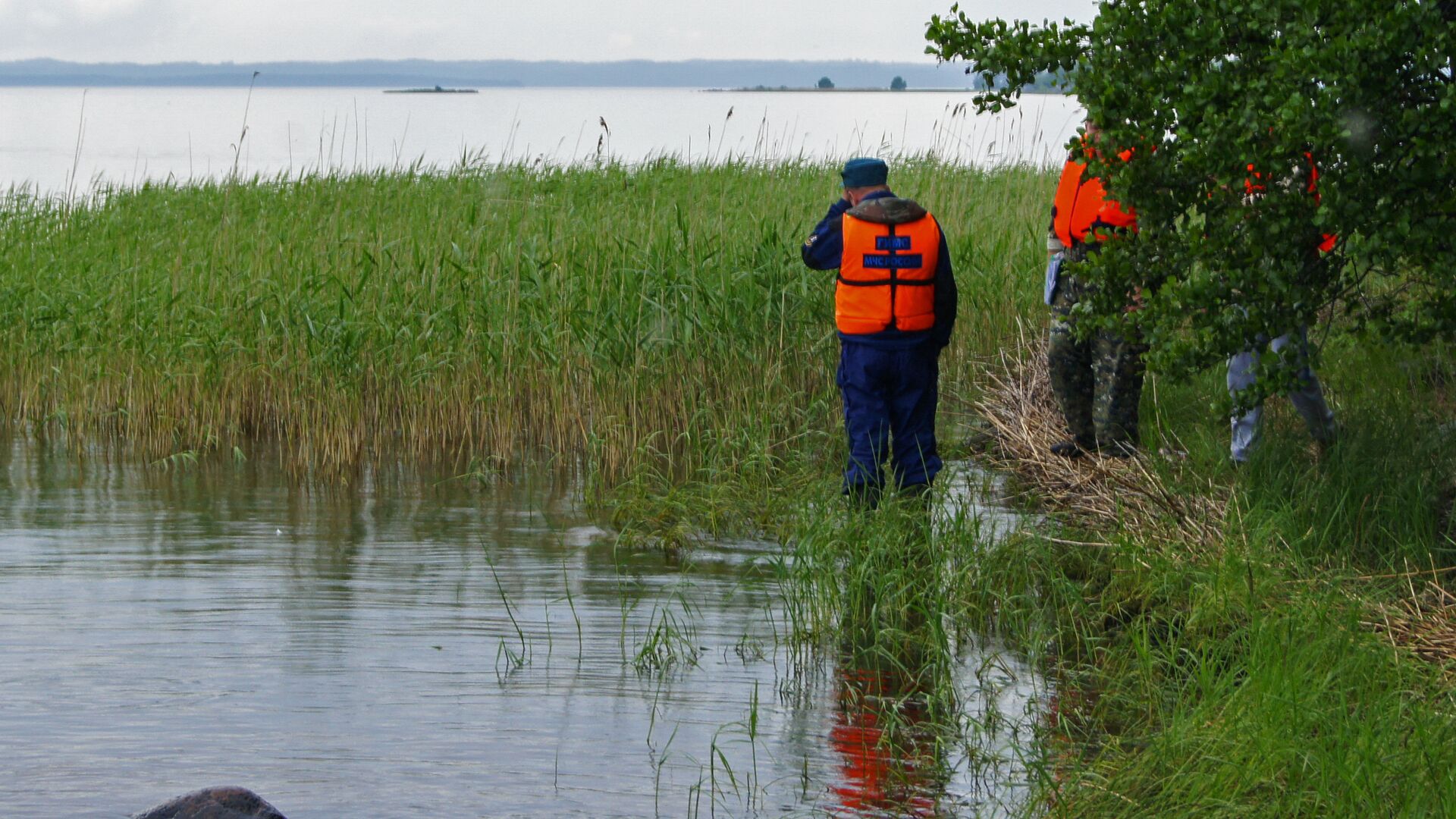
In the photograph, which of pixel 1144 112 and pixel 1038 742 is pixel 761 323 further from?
pixel 1038 742

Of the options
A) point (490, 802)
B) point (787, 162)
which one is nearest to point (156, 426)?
point (490, 802)

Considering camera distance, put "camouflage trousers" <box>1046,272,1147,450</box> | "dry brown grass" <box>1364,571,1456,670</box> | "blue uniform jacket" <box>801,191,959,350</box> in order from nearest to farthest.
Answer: "dry brown grass" <box>1364,571,1456,670</box>
"blue uniform jacket" <box>801,191,959,350</box>
"camouflage trousers" <box>1046,272,1147,450</box>

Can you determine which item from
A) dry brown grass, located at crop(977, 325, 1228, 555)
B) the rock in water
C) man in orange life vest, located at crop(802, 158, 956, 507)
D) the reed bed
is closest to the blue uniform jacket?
man in orange life vest, located at crop(802, 158, 956, 507)

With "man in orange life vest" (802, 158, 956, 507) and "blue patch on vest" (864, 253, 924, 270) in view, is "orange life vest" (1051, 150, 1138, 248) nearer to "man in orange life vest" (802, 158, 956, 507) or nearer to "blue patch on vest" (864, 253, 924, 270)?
"man in orange life vest" (802, 158, 956, 507)

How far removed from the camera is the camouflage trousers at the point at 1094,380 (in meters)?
7.18

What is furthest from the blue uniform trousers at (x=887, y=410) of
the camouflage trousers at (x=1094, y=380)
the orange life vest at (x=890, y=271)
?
the camouflage trousers at (x=1094, y=380)

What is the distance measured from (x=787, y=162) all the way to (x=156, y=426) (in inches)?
359

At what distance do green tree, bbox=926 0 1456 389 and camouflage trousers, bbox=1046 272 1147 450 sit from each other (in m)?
1.64

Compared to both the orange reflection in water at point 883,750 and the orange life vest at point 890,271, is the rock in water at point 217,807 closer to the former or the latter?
the orange reflection in water at point 883,750

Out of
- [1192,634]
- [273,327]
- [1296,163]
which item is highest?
[1296,163]

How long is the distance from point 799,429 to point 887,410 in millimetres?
1910

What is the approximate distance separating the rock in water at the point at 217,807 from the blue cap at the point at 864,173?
11.9 ft

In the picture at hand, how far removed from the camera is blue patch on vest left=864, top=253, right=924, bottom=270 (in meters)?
6.15

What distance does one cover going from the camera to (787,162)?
650 inches
